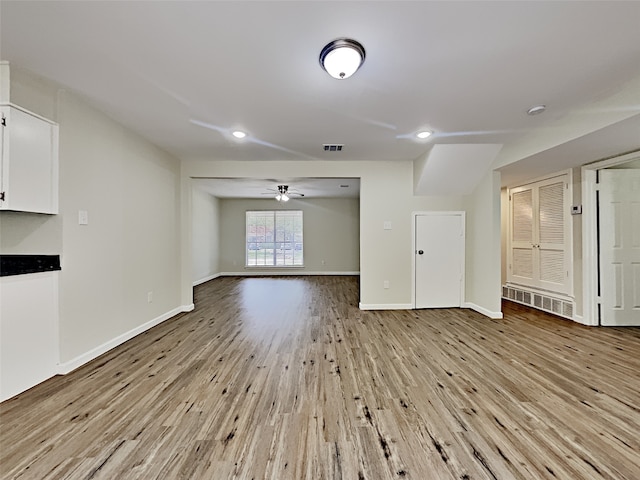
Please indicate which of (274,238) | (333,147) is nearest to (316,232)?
(274,238)

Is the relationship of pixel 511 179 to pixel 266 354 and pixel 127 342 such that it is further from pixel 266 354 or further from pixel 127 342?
pixel 127 342

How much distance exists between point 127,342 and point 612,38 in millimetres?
4876

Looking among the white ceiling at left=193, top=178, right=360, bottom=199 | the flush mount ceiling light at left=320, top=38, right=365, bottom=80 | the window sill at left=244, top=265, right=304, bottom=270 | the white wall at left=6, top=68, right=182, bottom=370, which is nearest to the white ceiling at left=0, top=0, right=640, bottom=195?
the flush mount ceiling light at left=320, top=38, right=365, bottom=80

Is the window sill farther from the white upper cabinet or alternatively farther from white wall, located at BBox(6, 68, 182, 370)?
the white upper cabinet

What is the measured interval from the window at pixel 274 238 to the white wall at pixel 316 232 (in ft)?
0.52

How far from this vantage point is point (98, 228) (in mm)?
2822

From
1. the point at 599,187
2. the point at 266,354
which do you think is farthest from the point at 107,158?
the point at 599,187

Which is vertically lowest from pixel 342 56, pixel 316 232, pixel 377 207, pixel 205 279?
pixel 205 279

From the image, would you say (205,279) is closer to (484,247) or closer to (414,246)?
(414,246)

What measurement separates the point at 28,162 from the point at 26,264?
777 mm

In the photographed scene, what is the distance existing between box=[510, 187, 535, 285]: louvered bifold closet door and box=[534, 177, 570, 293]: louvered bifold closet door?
18 centimetres

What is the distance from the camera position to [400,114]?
9.22 feet

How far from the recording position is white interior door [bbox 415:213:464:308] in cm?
469

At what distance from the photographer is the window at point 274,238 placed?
8766 mm
